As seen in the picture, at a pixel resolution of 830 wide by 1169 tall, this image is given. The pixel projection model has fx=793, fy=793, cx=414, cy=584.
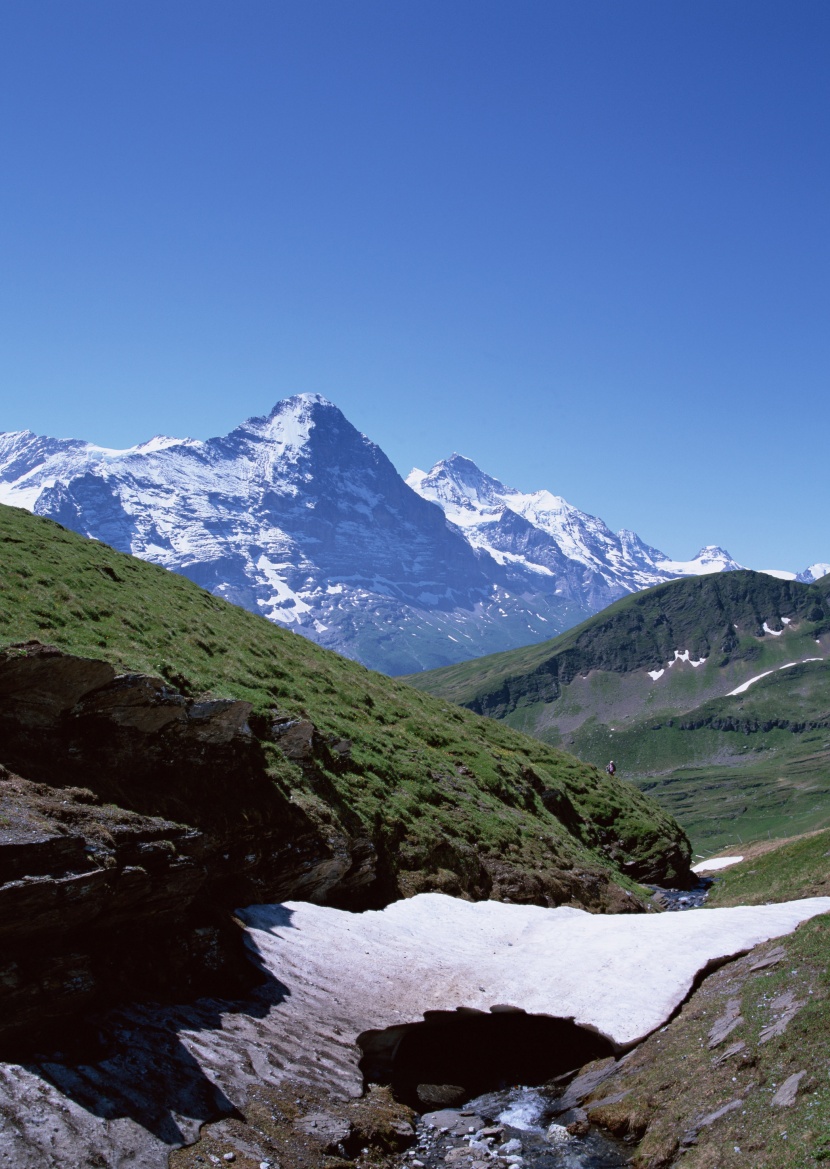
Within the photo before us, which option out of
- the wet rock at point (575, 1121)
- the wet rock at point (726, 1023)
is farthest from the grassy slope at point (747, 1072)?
the wet rock at point (575, 1121)

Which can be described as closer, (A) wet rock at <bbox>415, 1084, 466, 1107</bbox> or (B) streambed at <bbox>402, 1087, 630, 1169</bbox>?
(B) streambed at <bbox>402, 1087, 630, 1169</bbox>

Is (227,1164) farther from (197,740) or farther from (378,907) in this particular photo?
(378,907)

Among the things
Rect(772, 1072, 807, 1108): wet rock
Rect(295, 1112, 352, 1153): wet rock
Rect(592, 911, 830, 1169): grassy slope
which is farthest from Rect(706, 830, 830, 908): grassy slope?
Rect(295, 1112, 352, 1153): wet rock

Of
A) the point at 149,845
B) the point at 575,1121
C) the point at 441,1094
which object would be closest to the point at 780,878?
the point at 441,1094

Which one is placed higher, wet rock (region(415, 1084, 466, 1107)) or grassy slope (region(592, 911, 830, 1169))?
grassy slope (region(592, 911, 830, 1169))

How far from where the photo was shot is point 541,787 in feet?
165

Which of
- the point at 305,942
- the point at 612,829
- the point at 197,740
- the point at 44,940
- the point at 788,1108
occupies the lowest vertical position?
the point at 612,829

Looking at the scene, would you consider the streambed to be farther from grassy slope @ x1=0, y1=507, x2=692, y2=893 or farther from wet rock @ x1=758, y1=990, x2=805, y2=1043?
grassy slope @ x1=0, y1=507, x2=692, y2=893

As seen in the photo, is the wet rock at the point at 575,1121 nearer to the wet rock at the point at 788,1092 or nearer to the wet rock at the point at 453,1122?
the wet rock at the point at 453,1122

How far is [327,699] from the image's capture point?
42656 millimetres

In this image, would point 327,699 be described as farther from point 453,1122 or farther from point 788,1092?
point 788,1092

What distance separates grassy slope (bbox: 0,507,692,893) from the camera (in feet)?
103

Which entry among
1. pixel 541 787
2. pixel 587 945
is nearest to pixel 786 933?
pixel 587 945

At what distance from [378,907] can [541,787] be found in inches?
863
